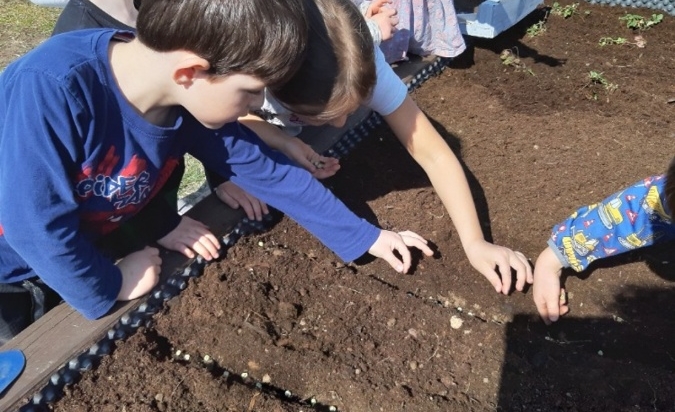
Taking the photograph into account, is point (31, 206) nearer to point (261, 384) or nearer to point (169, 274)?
point (169, 274)

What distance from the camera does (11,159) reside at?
1.28m

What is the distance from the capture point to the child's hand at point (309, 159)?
82.8 inches

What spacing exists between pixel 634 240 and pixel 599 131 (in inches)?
31.3

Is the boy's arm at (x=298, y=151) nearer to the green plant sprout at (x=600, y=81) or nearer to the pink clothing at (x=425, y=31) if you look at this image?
the pink clothing at (x=425, y=31)

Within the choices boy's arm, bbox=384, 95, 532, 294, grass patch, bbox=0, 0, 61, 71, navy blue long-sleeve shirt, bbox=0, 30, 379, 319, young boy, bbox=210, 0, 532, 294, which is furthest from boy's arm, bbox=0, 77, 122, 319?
grass patch, bbox=0, 0, 61, 71

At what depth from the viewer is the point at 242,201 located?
6.34ft

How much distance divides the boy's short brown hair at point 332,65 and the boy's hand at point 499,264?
600mm

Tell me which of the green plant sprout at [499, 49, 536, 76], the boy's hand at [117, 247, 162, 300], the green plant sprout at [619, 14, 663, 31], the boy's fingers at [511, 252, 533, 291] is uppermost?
the boy's hand at [117, 247, 162, 300]

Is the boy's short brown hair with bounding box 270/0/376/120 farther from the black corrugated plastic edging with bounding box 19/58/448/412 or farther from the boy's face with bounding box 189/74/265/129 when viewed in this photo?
the black corrugated plastic edging with bounding box 19/58/448/412

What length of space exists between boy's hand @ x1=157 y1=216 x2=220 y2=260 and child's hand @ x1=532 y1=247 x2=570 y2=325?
2.94 ft

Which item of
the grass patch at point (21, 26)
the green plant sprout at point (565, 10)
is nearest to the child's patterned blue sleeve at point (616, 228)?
the green plant sprout at point (565, 10)

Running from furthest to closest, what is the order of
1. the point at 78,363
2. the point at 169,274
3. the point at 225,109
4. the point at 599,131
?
the point at 599,131 → the point at 169,274 → the point at 78,363 → the point at 225,109

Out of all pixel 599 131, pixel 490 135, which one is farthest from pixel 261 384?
pixel 599 131

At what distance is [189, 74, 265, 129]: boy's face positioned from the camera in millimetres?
1305
